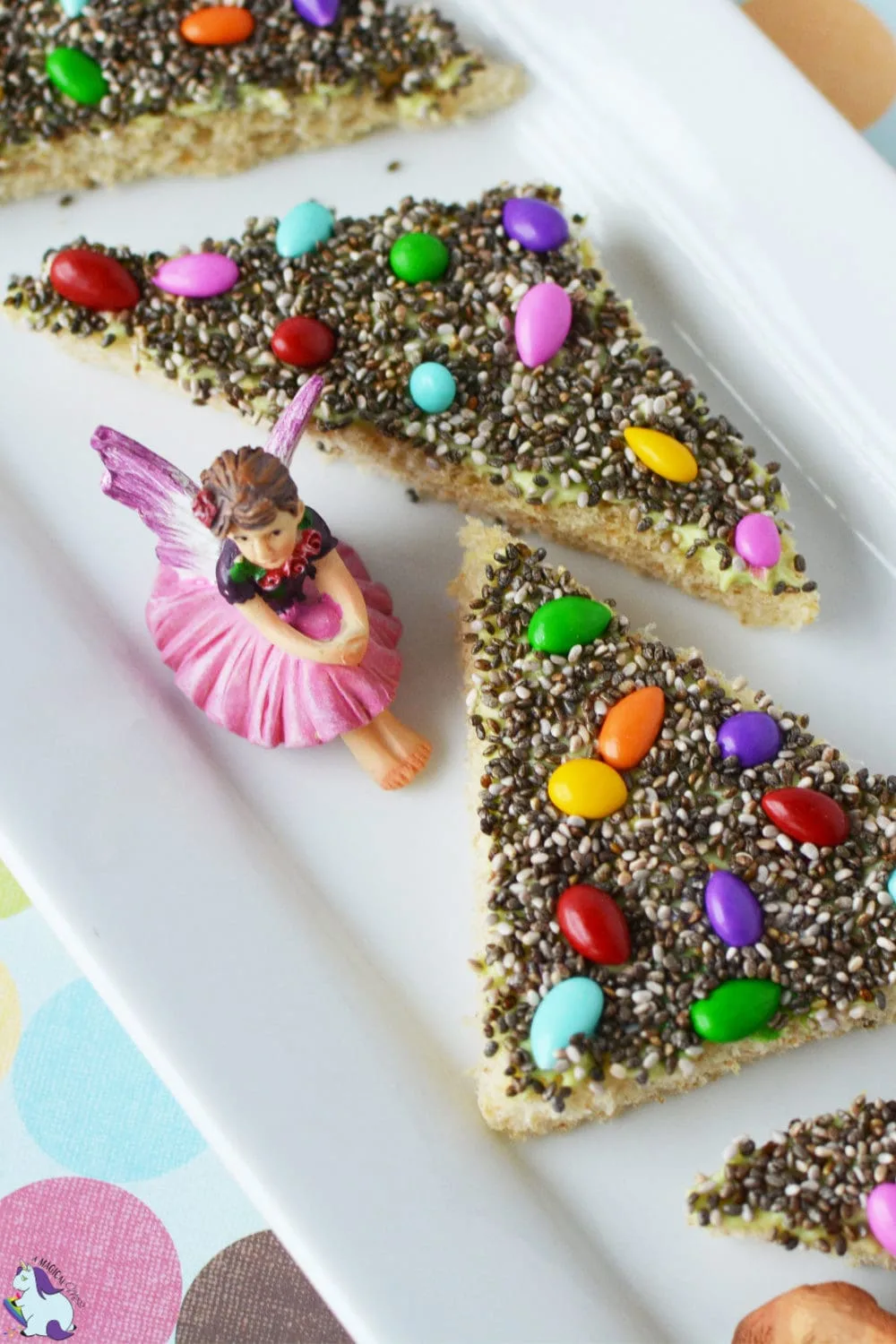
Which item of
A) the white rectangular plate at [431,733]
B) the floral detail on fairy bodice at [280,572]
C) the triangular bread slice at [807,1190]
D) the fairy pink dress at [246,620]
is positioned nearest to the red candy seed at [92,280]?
the white rectangular plate at [431,733]

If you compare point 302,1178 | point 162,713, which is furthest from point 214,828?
point 302,1178

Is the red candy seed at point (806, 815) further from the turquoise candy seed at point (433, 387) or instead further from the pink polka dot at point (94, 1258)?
the pink polka dot at point (94, 1258)

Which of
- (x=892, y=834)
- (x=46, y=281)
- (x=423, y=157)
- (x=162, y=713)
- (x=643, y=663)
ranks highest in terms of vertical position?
(x=46, y=281)

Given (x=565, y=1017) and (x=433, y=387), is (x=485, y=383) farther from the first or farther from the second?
(x=565, y=1017)

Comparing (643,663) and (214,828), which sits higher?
(214,828)

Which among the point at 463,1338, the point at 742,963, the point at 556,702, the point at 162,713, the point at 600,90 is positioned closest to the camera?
the point at 463,1338

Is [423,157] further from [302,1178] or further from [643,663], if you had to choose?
[302,1178]

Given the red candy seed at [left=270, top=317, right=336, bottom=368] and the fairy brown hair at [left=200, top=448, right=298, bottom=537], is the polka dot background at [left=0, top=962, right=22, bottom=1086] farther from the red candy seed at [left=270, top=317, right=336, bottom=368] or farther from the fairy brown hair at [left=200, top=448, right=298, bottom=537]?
the red candy seed at [left=270, top=317, right=336, bottom=368]
